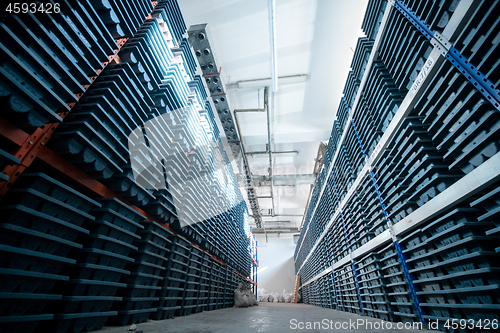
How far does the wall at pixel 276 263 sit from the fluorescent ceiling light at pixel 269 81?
14624 millimetres

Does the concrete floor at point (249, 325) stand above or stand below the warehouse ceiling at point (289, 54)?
below

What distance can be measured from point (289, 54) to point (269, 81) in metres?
0.97

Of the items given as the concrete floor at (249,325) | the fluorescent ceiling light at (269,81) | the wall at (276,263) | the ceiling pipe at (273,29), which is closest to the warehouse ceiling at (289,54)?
the fluorescent ceiling light at (269,81)

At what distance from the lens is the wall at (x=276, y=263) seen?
1625cm

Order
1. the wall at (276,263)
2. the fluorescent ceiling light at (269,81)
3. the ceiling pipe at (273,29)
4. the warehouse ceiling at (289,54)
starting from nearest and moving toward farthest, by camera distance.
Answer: the ceiling pipe at (273,29), the warehouse ceiling at (289,54), the fluorescent ceiling light at (269,81), the wall at (276,263)

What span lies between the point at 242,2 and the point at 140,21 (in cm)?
334

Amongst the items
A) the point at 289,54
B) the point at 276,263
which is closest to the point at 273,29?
the point at 289,54

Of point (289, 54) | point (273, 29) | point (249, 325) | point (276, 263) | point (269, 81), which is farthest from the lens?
point (276, 263)

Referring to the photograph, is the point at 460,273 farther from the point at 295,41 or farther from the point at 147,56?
the point at 295,41

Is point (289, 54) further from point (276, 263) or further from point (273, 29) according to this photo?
point (276, 263)

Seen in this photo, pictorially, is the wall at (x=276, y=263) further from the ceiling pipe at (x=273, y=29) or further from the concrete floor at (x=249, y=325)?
the ceiling pipe at (x=273, y=29)

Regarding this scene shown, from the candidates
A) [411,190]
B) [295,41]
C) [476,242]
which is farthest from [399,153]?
[295,41]

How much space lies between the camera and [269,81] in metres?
6.40

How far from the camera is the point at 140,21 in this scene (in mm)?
2275
